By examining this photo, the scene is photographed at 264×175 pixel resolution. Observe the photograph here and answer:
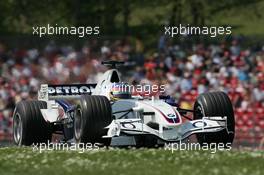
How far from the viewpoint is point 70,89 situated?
1928 cm

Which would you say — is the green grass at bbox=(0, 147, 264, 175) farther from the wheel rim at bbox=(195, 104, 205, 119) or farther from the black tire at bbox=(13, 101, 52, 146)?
the black tire at bbox=(13, 101, 52, 146)

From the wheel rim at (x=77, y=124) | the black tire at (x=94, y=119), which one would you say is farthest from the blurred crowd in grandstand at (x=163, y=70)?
the black tire at (x=94, y=119)

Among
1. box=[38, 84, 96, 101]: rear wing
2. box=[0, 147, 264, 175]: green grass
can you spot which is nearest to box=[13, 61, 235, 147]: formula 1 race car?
box=[38, 84, 96, 101]: rear wing

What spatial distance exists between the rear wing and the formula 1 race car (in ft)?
0.92

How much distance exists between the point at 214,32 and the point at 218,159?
1948cm

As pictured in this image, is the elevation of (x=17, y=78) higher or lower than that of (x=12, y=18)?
lower

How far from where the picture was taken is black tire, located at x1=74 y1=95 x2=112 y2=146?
15875 millimetres

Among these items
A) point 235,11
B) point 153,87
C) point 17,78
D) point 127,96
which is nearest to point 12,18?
point 17,78

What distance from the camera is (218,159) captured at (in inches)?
504

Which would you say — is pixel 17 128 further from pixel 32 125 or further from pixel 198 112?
pixel 198 112

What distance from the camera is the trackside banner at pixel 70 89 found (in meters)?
19.2

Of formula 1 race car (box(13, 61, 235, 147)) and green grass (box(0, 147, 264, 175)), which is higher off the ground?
formula 1 race car (box(13, 61, 235, 147))

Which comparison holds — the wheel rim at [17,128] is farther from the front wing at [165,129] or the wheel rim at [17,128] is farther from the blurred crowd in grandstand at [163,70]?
the blurred crowd in grandstand at [163,70]

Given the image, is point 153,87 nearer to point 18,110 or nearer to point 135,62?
point 18,110
